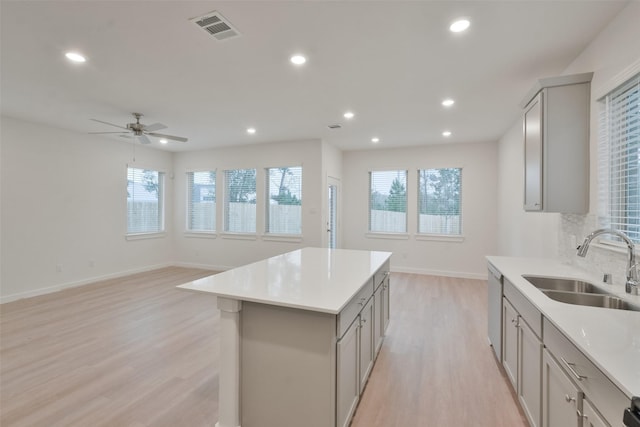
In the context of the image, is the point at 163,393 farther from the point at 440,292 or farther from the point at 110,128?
the point at 110,128

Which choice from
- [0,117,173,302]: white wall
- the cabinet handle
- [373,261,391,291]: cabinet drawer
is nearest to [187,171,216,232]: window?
[0,117,173,302]: white wall

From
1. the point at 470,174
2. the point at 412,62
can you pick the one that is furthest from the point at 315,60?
the point at 470,174

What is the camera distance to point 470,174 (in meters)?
5.84

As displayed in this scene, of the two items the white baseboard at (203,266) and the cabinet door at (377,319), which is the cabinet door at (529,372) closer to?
the cabinet door at (377,319)

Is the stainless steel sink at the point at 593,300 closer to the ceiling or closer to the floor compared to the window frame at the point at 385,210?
closer to the floor

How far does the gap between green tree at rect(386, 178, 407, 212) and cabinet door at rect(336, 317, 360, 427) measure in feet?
15.8

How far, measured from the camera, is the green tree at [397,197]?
6.39 m

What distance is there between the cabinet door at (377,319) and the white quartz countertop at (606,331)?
3.56 feet

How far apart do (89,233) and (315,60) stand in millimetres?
5399

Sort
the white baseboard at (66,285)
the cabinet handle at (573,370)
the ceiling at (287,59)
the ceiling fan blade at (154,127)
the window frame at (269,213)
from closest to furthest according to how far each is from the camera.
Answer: the cabinet handle at (573,370) → the ceiling at (287,59) → the ceiling fan blade at (154,127) → the white baseboard at (66,285) → the window frame at (269,213)

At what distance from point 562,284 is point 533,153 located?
1.14m

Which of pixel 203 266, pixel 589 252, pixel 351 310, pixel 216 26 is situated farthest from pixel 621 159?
pixel 203 266

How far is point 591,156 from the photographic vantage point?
7.35 ft

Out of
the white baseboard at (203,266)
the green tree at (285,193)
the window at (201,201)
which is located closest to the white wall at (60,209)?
the white baseboard at (203,266)
